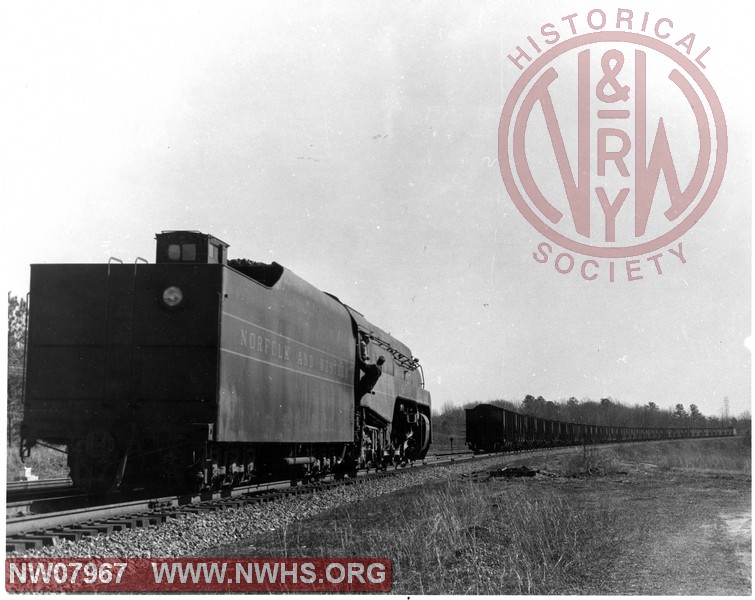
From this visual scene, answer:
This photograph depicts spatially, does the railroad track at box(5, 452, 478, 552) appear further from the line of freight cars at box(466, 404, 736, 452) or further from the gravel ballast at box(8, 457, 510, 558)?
the line of freight cars at box(466, 404, 736, 452)

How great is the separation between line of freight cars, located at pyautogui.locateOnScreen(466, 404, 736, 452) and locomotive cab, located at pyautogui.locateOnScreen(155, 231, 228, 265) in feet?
94.0

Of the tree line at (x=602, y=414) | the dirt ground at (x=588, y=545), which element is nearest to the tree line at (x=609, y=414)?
the tree line at (x=602, y=414)

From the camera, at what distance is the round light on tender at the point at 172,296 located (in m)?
9.36

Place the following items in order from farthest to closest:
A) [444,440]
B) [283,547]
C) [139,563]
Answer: [444,440] < [283,547] < [139,563]

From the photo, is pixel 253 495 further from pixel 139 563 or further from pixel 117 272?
pixel 139 563

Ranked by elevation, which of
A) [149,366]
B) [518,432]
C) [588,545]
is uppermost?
[149,366]

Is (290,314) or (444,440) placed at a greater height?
(290,314)

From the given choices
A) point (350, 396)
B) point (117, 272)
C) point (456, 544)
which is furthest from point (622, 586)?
point (350, 396)

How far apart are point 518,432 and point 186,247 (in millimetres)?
32074

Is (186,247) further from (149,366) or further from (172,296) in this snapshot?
(149,366)

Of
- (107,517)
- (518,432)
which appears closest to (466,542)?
(107,517)

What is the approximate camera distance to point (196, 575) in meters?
5.86

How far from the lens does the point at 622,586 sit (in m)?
6.32

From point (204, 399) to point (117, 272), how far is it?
1.96 m
